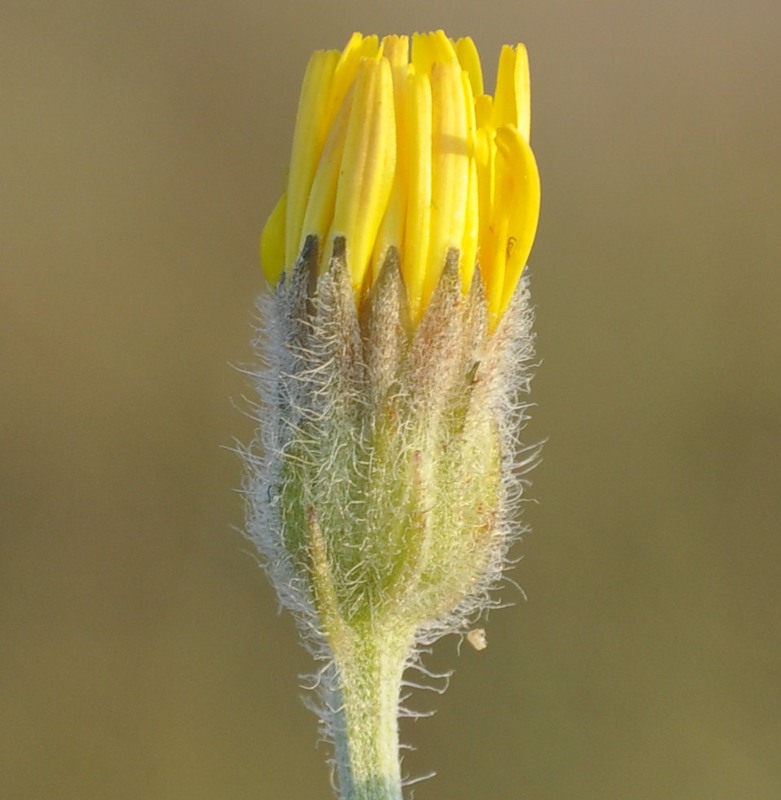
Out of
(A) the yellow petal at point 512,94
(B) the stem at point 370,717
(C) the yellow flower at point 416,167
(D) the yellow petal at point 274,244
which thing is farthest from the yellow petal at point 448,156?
(B) the stem at point 370,717

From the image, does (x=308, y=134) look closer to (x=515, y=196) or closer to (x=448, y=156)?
(x=448, y=156)

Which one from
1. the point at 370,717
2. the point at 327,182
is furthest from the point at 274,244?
the point at 370,717

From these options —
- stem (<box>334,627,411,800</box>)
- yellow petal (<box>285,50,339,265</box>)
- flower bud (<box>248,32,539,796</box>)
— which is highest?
yellow petal (<box>285,50,339,265</box>)

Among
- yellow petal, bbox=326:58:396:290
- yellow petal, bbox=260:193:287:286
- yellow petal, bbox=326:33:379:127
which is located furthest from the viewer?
yellow petal, bbox=260:193:287:286

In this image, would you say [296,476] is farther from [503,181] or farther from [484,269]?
[503,181]

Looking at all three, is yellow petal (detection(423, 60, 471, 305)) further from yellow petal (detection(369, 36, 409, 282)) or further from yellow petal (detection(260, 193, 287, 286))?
yellow petal (detection(260, 193, 287, 286))

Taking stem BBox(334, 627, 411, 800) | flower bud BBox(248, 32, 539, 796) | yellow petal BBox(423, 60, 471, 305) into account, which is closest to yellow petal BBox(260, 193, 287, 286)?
flower bud BBox(248, 32, 539, 796)
